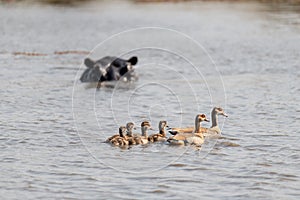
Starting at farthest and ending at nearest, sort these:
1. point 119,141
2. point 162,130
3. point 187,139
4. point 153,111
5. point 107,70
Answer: point 107,70
point 153,111
point 162,130
point 187,139
point 119,141

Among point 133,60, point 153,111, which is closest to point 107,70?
point 133,60

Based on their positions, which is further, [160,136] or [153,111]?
[153,111]

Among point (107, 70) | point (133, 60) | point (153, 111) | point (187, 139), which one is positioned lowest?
point (153, 111)

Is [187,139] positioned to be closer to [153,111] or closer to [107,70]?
[153,111]

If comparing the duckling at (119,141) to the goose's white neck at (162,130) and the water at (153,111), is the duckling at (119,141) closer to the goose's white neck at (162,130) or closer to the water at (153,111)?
the water at (153,111)

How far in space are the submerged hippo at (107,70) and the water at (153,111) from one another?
0.34 meters

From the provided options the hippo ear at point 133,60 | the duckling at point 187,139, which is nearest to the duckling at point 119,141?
the duckling at point 187,139

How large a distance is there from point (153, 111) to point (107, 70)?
453 centimetres

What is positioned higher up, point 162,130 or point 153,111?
point 162,130

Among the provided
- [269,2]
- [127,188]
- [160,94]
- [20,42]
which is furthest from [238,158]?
[269,2]

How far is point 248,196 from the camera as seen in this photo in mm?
9750

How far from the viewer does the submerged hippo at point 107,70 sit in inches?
776

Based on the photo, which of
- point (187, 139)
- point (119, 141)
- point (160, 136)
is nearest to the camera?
point (119, 141)

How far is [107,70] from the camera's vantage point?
Result: 1998cm
